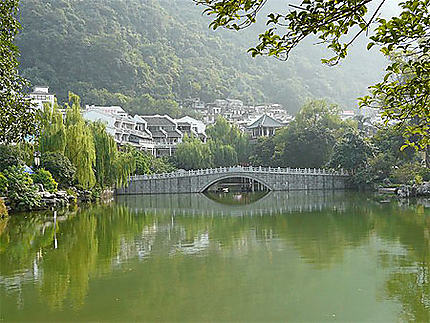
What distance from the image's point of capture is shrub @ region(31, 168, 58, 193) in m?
19.7

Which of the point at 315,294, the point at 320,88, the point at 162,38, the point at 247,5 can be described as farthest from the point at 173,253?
the point at 320,88

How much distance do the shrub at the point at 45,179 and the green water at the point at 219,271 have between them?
194 inches

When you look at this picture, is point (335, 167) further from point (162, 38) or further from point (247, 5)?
point (162, 38)

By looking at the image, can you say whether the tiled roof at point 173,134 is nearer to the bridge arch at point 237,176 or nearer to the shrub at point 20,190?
the bridge arch at point 237,176

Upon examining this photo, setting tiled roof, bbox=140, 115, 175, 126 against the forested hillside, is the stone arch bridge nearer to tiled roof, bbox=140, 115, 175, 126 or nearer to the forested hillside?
tiled roof, bbox=140, 115, 175, 126

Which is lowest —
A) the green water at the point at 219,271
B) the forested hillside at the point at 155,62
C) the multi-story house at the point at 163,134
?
the green water at the point at 219,271

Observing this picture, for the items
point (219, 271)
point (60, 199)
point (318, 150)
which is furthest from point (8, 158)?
point (318, 150)

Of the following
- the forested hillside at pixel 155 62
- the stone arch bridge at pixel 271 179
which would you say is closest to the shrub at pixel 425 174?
the stone arch bridge at pixel 271 179

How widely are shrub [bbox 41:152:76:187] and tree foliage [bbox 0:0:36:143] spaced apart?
13.0 m

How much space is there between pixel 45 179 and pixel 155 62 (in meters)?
55.7

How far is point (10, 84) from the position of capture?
7.55 meters

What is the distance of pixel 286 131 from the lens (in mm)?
37625

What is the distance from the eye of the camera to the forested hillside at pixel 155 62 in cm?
6209

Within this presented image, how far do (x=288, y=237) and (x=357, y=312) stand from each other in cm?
600
